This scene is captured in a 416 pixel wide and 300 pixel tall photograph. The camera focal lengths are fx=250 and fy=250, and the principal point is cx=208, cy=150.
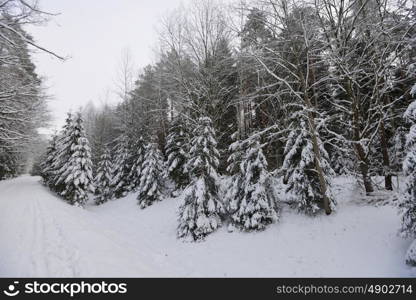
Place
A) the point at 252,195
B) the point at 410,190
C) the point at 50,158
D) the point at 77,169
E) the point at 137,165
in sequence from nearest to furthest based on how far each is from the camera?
the point at 410,190 < the point at 252,195 < the point at 77,169 < the point at 137,165 < the point at 50,158

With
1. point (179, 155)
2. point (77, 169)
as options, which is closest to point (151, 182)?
point (179, 155)

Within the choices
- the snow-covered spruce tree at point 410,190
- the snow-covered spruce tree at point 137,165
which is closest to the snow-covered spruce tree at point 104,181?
the snow-covered spruce tree at point 137,165

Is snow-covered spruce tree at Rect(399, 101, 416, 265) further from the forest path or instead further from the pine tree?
the forest path

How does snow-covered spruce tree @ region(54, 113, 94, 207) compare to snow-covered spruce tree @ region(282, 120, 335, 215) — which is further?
snow-covered spruce tree @ region(54, 113, 94, 207)

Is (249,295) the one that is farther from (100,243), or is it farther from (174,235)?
(174,235)

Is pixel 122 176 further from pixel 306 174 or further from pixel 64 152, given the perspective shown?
pixel 306 174

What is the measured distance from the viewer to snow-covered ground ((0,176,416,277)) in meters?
6.54

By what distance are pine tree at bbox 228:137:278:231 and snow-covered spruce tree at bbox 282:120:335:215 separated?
1057mm

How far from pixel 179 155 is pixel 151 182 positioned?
2.99m

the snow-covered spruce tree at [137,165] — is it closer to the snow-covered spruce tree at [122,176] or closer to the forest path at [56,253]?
the snow-covered spruce tree at [122,176]

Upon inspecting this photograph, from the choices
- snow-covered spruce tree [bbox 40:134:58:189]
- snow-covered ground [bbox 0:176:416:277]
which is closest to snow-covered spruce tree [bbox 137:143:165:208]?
snow-covered ground [bbox 0:176:416:277]

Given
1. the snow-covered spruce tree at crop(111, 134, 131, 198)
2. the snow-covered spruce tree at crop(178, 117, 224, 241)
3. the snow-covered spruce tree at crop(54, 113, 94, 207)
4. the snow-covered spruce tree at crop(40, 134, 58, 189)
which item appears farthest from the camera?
the snow-covered spruce tree at crop(40, 134, 58, 189)

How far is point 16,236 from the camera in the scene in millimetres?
8484

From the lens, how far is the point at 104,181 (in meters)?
26.1
